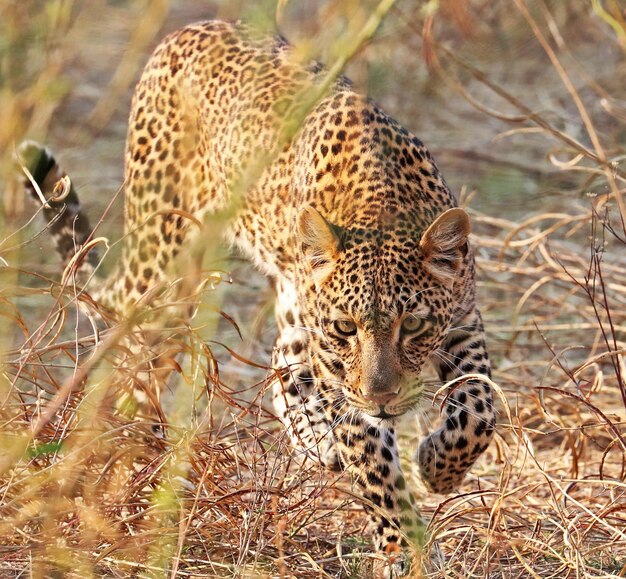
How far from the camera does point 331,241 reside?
5.45 m

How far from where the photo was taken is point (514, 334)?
8.11m

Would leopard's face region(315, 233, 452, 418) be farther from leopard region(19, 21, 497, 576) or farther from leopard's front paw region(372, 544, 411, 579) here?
leopard's front paw region(372, 544, 411, 579)

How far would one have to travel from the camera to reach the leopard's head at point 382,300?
5.15 metres

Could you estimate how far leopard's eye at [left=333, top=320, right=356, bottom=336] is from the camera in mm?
5276

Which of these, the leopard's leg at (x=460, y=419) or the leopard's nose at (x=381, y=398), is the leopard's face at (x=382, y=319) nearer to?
the leopard's nose at (x=381, y=398)

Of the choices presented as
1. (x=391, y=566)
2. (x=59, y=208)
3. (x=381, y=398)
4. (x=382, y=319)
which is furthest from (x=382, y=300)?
(x=59, y=208)

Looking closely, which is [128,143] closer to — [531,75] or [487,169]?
[487,169]

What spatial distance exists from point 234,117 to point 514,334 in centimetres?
250

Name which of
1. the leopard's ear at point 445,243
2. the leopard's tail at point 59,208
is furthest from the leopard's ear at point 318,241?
the leopard's tail at point 59,208

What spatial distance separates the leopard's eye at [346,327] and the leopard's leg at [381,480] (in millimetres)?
400

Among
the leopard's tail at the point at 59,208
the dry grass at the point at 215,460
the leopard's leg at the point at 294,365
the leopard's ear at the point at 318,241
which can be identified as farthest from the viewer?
the leopard's leg at the point at 294,365

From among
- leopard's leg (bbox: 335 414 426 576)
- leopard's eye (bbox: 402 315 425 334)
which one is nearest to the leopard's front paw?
leopard's leg (bbox: 335 414 426 576)

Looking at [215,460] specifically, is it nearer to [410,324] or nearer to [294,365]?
[410,324]

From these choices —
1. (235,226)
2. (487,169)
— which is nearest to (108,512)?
(235,226)
